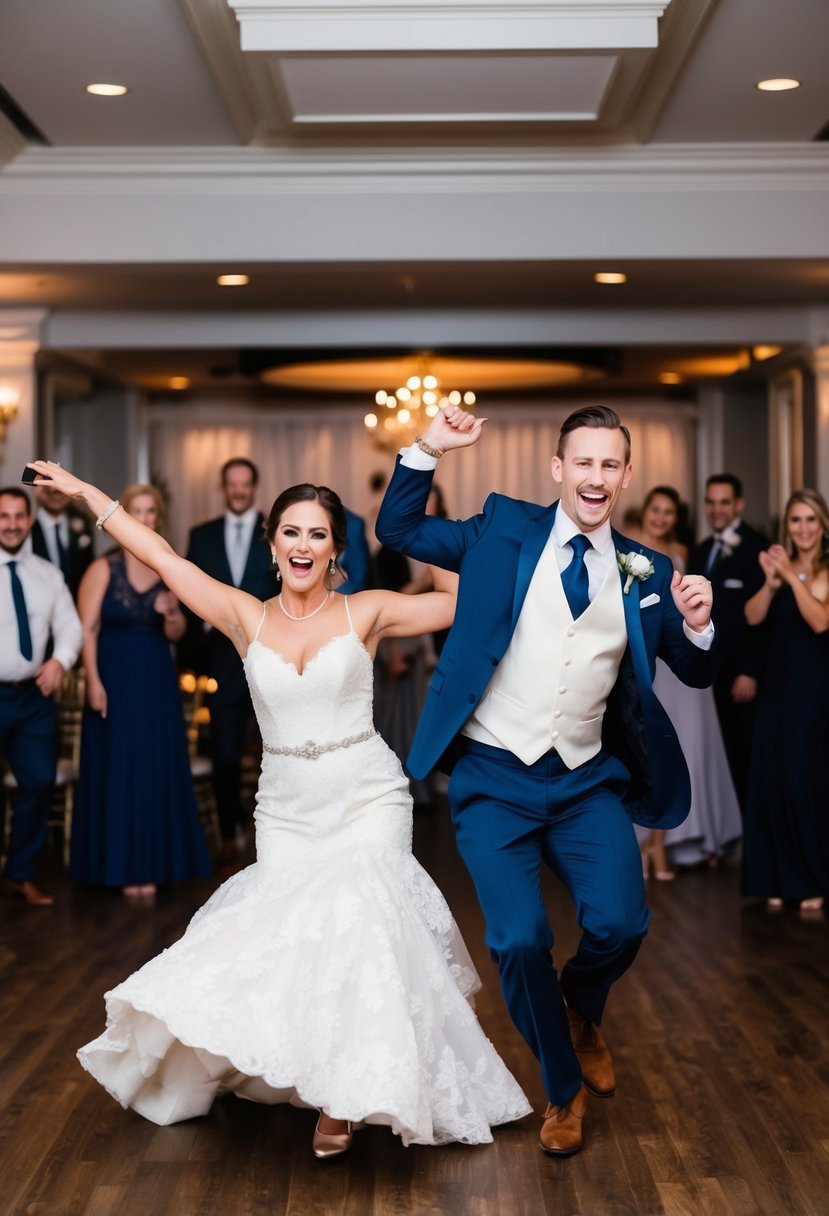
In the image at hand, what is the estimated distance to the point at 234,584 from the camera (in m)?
6.99

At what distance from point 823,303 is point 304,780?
22.1 ft

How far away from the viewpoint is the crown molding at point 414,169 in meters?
6.82

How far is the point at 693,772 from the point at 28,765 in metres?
2.94

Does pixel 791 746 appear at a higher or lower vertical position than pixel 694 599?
lower

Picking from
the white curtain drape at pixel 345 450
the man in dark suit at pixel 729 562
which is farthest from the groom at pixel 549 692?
the white curtain drape at pixel 345 450

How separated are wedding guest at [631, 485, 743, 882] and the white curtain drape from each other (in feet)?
21.0

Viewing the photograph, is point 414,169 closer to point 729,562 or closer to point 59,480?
point 729,562

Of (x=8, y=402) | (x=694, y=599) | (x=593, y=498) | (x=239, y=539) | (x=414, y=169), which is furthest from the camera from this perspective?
(x=8, y=402)

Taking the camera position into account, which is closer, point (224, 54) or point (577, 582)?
point (577, 582)

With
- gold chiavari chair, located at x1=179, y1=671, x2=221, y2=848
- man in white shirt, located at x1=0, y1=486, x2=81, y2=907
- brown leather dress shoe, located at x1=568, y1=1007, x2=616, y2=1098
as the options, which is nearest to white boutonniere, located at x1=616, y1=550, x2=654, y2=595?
brown leather dress shoe, located at x1=568, y1=1007, x2=616, y2=1098

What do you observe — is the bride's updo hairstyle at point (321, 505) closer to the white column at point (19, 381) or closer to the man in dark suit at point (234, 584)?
the man in dark suit at point (234, 584)

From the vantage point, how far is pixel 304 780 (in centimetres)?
354

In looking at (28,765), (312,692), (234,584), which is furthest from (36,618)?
(312,692)

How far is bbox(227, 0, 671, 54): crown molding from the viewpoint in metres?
5.29
